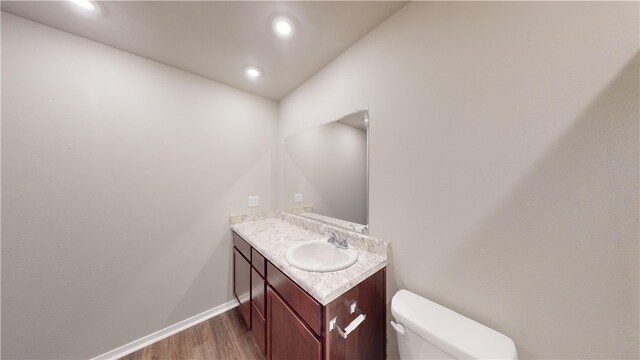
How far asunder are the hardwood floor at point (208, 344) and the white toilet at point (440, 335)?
1.19 m

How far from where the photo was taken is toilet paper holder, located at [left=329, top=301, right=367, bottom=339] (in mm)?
883

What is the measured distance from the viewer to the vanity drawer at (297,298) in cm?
88

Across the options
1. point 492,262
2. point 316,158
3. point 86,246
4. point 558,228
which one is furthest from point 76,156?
point 558,228

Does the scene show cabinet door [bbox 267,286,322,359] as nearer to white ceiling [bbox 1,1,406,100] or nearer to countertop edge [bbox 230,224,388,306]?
countertop edge [bbox 230,224,388,306]

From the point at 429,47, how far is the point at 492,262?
44.3 inches

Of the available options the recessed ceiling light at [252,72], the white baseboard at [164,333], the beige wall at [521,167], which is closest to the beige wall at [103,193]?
the white baseboard at [164,333]

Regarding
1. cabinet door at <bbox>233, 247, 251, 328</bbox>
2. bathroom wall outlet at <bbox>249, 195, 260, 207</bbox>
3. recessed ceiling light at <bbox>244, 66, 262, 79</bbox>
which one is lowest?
cabinet door at <bbox>233, 247, 251, 328</bbox>

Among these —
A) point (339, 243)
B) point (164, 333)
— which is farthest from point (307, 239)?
point (164, 333)

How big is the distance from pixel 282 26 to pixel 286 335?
6.32 feet

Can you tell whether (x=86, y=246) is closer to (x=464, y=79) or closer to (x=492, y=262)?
(x=492, y=262)

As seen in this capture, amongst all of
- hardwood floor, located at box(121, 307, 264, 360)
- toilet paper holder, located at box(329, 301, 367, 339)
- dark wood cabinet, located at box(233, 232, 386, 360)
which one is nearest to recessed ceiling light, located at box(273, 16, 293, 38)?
dark wood cabinet, located at box(233, 232, 386, 360)

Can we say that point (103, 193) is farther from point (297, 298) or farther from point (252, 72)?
point (297, 298)

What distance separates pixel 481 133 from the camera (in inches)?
34.3

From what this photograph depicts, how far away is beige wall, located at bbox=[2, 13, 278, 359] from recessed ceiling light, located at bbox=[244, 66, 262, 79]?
33cm
